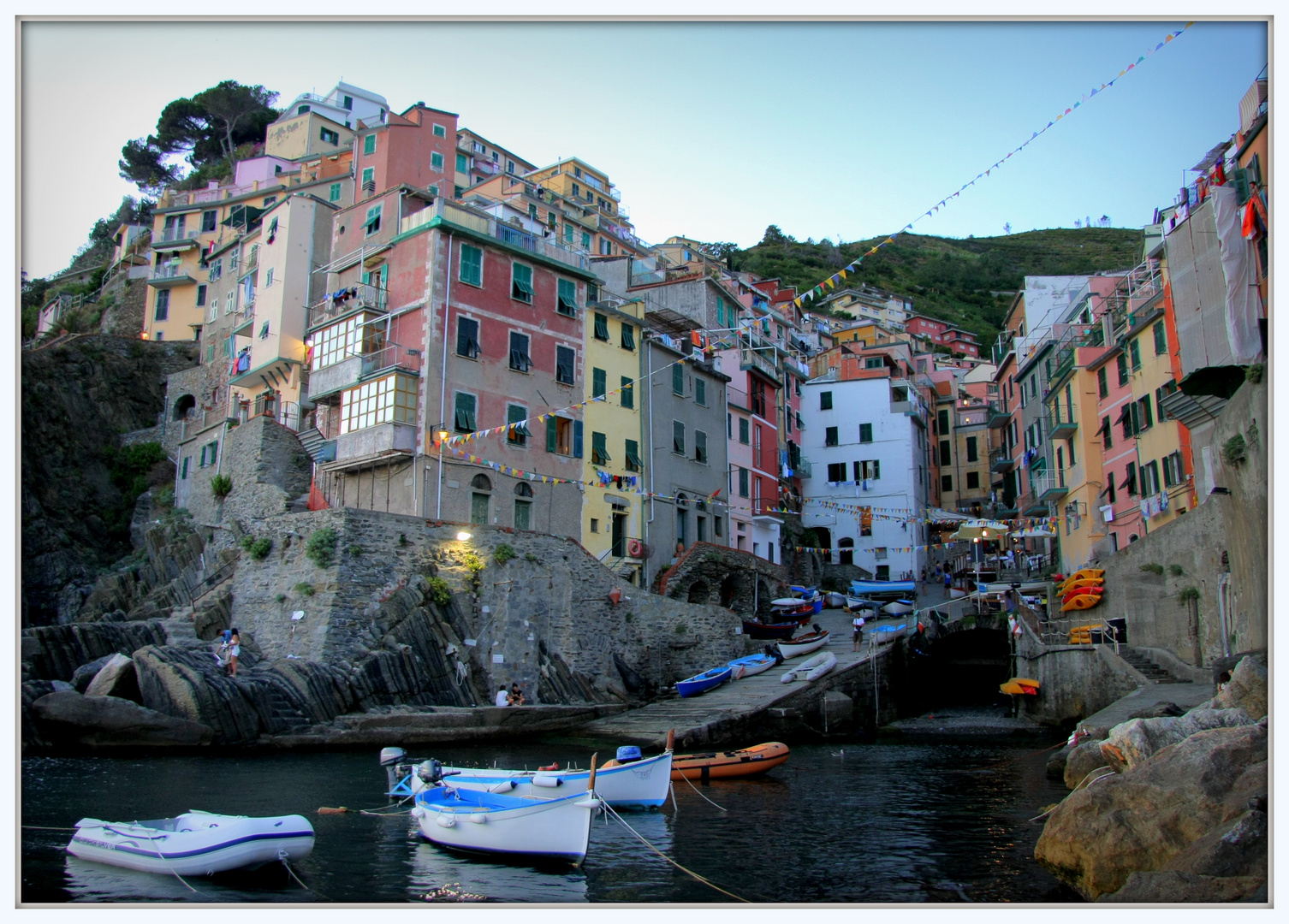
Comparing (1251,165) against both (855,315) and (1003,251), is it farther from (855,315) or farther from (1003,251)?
(1003,251)

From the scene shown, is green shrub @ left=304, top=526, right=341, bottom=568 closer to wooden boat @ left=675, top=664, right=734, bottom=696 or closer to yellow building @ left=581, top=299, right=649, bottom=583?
yellow building @ left=581, top=299, right=649, bottom=583

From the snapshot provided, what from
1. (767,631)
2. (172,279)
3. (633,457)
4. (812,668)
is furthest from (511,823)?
(172,279)

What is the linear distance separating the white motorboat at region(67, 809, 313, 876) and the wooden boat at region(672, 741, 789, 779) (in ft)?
37.9

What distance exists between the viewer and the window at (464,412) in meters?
35.1

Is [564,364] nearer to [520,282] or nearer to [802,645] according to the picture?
[520,282]

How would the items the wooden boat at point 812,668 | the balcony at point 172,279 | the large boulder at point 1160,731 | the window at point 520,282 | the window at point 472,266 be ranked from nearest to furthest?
the large boulder at point 1160,731 < the wooden boat at point 812,668 < the window at point 472,266 < the window at point 520,282 < the balcony at point 172,279

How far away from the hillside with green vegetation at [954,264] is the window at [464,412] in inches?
3051

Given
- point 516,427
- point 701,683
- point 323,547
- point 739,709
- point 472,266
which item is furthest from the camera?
point 472,266

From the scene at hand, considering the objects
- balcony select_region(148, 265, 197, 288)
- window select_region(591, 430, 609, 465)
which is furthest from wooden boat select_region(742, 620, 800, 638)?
balcony select_region(148, 265, 197, 288)

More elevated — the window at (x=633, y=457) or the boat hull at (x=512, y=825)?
the window at (x=633, y=457)

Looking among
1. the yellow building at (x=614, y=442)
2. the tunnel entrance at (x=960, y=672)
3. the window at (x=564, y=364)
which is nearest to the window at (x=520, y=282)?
the window at (x=564, y=364)

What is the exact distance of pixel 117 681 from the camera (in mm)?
25938

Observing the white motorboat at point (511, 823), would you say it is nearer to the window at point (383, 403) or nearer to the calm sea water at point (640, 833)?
the calm sea water at point (640, 833)

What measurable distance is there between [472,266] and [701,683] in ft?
58.3
